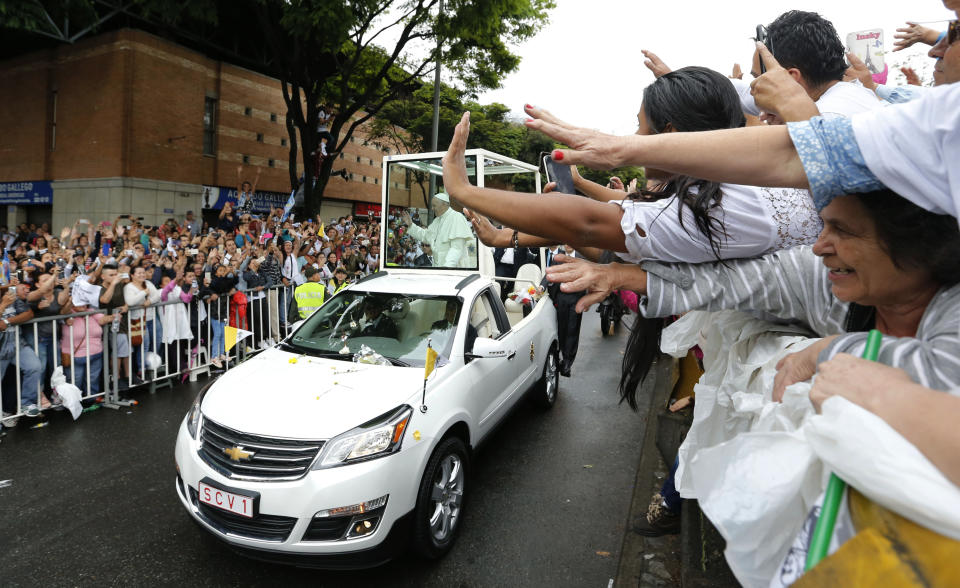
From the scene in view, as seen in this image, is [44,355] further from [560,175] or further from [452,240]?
[560,175]

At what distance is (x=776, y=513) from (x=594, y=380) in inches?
275

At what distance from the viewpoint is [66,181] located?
66.5 ft

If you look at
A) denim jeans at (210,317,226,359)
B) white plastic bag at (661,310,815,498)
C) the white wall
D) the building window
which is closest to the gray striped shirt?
white plastic bag at (661,310,815,498)

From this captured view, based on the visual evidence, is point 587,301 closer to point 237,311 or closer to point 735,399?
point 735,399

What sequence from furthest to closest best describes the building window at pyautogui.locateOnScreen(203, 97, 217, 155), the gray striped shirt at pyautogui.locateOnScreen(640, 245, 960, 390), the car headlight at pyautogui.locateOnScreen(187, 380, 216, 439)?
the building window at pyautogui.locateOnScreen(203, 97, 217, 155) < the car headlight at pyautogui.locateOnScreen(187, 380, 216, 439) < the gray striped shirt at pyautogui.locateOnScreen(640, 245, 960, 390)

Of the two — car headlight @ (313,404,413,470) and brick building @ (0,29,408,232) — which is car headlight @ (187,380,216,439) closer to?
car headlight @ (313,404,413,470)

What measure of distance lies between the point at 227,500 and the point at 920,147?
3.41 meters

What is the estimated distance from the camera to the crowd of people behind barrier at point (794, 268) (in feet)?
2.88

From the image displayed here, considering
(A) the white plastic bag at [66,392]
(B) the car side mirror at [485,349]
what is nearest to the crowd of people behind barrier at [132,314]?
(A) the white plastic bag at [66,392]

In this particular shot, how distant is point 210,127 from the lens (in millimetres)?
22328

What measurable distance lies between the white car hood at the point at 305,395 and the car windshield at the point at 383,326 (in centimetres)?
24

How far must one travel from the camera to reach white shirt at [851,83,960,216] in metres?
0.95

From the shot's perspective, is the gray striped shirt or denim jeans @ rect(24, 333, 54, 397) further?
denim jeans @ rect(24, 333, 54, 397)

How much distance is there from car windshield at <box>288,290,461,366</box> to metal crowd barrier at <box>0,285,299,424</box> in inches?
127
